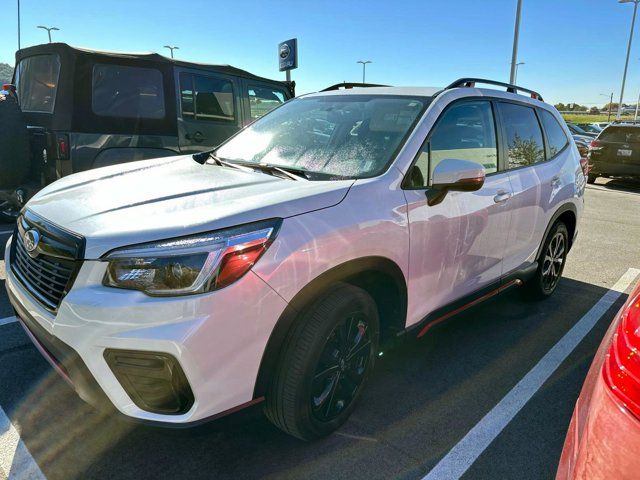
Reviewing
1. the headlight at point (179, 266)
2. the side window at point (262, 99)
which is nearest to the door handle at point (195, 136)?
the side window at point (262, 99)

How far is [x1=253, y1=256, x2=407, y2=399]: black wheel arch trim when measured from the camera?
6.48 ft

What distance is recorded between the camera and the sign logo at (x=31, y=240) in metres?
2.17

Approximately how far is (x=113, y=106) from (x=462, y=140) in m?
3.72

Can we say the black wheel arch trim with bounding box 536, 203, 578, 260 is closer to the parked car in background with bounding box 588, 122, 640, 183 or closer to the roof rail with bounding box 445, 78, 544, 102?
the roof rail with bounding box 445, 78, 544, 102

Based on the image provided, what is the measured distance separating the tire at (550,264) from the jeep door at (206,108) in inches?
153

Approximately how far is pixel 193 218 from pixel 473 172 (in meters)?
1.44

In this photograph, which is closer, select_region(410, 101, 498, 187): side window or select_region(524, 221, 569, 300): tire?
select_region(410, 101, 498, 187): side window

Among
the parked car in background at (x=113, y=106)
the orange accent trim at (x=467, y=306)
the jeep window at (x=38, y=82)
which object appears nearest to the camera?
the orange accent trim at (x=467, y=306)

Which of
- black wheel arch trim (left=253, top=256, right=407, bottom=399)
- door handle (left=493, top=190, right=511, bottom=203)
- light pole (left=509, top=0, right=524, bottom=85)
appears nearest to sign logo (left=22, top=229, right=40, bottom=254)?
black wheel arch trim (left=253, top=256, right=407, bottom=399)

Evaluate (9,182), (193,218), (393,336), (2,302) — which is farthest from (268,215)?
(9,182)

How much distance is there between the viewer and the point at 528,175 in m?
3.63

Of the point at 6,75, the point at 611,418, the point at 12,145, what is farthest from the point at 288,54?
the point at 6,75

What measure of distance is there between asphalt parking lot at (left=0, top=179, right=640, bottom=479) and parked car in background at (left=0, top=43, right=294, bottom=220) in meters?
1.84

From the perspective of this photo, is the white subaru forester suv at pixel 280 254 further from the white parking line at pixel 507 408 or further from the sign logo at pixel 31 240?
the white parking line at pixel 507 408
